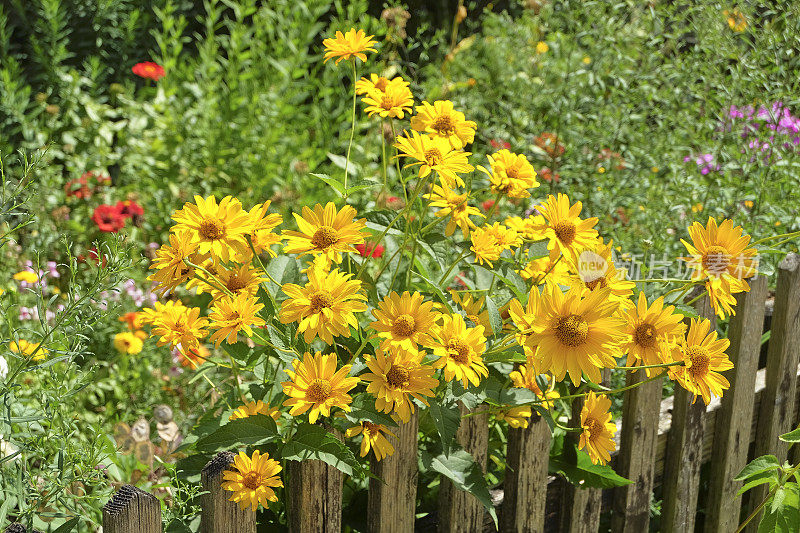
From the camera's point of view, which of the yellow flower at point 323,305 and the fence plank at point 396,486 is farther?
the fence plank at point 396,486

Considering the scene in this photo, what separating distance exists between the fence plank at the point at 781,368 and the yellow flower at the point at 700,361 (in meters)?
0.82

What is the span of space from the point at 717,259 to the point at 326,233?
0.66 metres

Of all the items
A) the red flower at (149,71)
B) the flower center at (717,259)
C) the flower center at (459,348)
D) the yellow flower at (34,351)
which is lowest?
the yellow flower at (34,351)

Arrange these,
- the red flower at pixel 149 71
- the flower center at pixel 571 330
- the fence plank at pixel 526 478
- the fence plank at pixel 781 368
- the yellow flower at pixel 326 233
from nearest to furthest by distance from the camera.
Result: the flower center at pixel 571 330, the yellow flower at pixel 326 233, the fence plank at pixel 526 478, the fence plank at pixel 781 368, the red flower at pixel 149 71

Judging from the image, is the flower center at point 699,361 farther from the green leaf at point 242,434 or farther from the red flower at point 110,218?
the red flower at point 110,218

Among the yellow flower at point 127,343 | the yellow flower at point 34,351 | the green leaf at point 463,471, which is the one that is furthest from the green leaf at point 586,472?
the yellow flower at point 127,343

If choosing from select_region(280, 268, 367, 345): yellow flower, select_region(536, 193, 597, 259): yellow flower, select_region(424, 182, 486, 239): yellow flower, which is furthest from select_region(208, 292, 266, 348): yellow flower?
select_region(536, 193, 597, 259): yellow flower

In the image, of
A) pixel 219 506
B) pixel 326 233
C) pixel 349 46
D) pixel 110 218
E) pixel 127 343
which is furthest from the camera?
pixel 110 218

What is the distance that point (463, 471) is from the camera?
141 cm

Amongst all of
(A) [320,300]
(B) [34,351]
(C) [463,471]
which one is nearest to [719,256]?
(C) [463,471]

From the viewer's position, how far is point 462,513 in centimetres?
155

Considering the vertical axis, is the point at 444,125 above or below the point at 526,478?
above

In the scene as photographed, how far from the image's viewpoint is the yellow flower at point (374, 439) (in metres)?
1.29

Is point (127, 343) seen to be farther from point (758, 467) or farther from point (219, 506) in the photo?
point (758, 467)
